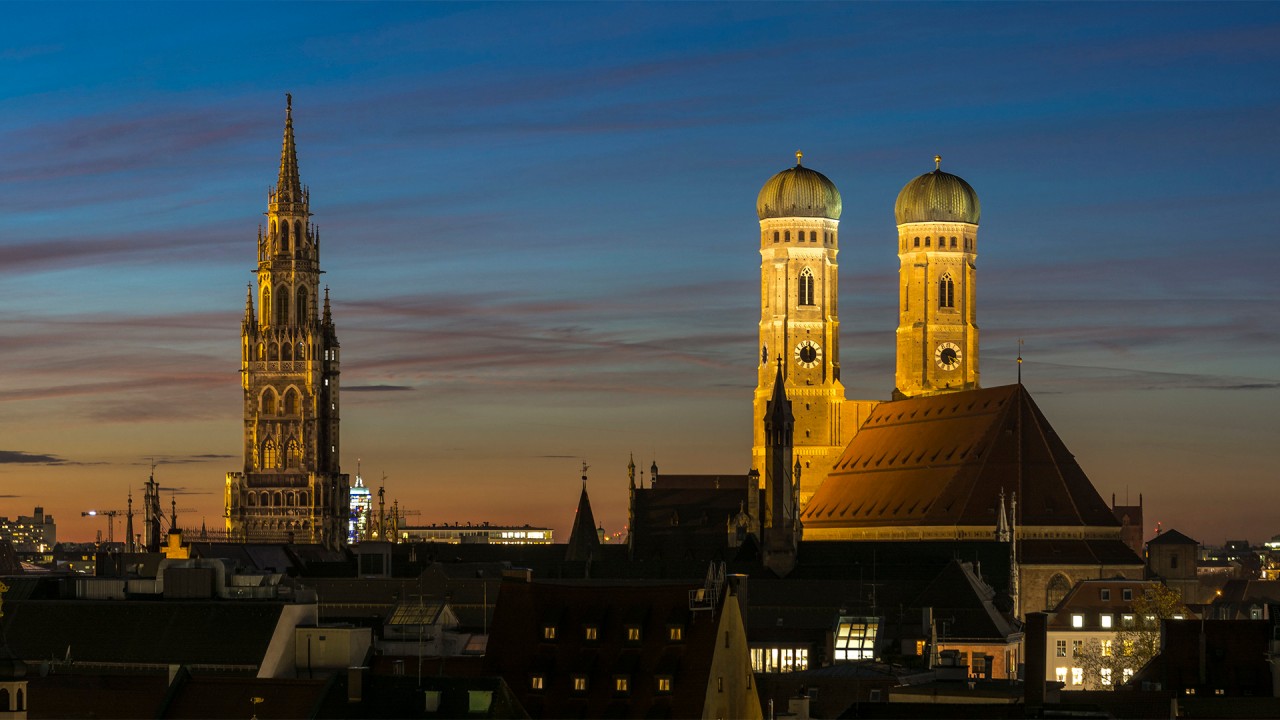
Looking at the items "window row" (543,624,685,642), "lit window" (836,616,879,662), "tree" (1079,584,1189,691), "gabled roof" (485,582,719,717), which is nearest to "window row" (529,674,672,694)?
"gabled roof" (485,582,719,717)

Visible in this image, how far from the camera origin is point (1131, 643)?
155m

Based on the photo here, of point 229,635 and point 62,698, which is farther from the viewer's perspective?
point 229,635

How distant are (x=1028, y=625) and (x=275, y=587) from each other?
36.6m

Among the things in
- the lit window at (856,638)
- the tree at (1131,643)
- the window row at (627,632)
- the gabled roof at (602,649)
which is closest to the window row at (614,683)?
the gabled roof at (602,649)

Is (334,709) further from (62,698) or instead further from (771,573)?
(771,573)

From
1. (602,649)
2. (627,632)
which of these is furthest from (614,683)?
(627,632)

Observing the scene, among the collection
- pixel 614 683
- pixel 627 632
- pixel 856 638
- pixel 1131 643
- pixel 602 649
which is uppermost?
pixel 627 632

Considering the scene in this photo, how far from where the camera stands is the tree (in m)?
140

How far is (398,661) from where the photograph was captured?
94750 mm

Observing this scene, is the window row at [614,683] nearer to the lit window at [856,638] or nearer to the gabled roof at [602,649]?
the gabled roof at [602,649]

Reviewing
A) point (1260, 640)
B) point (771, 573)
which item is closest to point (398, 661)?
point (1260, 640)

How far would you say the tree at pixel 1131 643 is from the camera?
140 m

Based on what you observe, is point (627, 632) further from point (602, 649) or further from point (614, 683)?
point (614, 683)

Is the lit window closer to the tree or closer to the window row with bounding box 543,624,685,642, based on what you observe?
the tree
